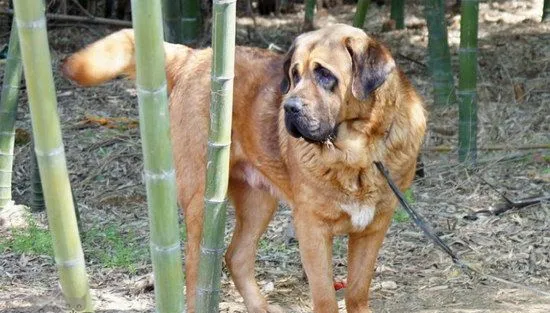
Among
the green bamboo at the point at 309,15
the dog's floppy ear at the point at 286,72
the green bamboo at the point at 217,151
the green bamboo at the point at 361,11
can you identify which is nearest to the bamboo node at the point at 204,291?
the green bamboo at the point at 217,151

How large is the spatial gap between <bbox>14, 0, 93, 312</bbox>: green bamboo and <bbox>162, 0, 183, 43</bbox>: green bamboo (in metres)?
5.96

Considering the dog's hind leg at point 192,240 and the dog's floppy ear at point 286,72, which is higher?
the dog's floppy ear at point 286,72

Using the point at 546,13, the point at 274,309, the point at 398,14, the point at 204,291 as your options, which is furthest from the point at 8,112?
the point at 546,13

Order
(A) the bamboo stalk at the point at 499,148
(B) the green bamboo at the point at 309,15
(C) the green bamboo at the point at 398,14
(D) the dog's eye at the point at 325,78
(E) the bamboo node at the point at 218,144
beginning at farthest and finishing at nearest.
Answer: (C) the green bamboo at the point at 398,14, (B) the green bamboo at the point at 309,15, (A) the bamboo stalk at the point at 499,148, (D) the dog's eye at the point at 325,78, (E) the bamboo node at the point at 218,144

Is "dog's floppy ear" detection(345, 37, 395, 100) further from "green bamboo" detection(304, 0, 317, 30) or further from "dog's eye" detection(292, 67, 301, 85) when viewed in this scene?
"green bamboo" detection(304, 0, 317, 30)

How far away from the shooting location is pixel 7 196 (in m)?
6.67

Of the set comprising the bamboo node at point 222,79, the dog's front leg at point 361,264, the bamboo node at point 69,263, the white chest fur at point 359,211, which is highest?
the bamboo node at point 222,79

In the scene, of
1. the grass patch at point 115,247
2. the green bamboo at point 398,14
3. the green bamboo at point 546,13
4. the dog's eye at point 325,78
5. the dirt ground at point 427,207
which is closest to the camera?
the dog's eye at point 325,78

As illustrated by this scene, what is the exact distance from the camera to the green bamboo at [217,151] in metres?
3.46

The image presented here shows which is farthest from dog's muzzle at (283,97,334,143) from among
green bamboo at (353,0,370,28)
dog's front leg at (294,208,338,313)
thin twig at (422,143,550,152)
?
green bamboo at (353,0,370,28)

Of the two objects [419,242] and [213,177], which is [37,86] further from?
[419,242]

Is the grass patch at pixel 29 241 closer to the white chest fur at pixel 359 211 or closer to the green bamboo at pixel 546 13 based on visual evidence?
the white chest fur at pixel 359 211

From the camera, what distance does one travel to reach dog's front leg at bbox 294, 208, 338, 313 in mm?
4684

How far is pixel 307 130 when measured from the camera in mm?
4281
